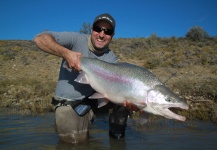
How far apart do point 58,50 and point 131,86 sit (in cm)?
118

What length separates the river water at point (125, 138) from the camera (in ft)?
14.6

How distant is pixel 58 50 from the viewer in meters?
3.63

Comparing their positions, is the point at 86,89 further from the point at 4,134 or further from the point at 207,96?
the point at 207,96

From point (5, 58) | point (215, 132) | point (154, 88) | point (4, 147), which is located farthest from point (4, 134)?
point (5, 58)

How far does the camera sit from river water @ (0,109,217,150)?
4.46 m

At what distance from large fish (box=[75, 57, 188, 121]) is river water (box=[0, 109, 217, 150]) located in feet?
4.19

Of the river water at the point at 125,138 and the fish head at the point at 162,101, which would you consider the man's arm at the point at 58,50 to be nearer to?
the fish head at the point at 162,101

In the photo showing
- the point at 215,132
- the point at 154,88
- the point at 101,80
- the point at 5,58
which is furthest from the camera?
the point at 5,58

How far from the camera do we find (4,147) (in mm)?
4418

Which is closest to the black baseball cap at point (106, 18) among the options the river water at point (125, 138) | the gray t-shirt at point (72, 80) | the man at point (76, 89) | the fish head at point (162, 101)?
the man at point (76, 89)

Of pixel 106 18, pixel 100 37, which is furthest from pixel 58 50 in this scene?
pixel 106 18

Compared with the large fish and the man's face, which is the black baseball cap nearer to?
the man's face

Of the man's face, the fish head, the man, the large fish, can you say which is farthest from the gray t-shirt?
the fish head

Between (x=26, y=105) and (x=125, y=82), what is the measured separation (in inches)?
191
